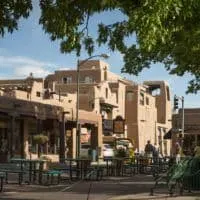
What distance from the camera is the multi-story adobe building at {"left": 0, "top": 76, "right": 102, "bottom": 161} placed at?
51469mm

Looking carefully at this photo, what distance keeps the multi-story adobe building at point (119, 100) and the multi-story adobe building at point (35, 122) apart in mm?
16461

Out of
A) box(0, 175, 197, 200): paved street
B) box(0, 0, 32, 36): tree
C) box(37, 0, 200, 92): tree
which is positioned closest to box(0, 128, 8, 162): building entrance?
box(0, 175, 197, 200): paved street

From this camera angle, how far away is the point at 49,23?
35.0 feet

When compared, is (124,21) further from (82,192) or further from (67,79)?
(67,79)

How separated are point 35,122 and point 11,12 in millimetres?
48860

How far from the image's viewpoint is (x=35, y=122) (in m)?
58.8

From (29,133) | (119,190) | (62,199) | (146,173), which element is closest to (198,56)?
(119,190)

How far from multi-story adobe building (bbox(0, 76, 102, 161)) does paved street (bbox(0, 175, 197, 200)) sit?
2672cm

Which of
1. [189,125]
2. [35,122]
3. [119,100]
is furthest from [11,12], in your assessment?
[119,100]

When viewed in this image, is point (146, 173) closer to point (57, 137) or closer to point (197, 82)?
point (197, 82)

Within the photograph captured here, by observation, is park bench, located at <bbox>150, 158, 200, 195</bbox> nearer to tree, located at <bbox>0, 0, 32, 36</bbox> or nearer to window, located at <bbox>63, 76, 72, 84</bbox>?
tree, located at <bbox>0, 0, 32, 36</bbox>

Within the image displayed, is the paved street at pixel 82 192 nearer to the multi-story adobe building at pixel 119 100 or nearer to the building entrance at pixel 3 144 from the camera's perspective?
the building entrance at pixel 3 144

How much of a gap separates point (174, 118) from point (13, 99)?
136 ft

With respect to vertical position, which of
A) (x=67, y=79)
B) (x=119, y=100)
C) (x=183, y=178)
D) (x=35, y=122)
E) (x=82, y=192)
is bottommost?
(x=82, y=192)
